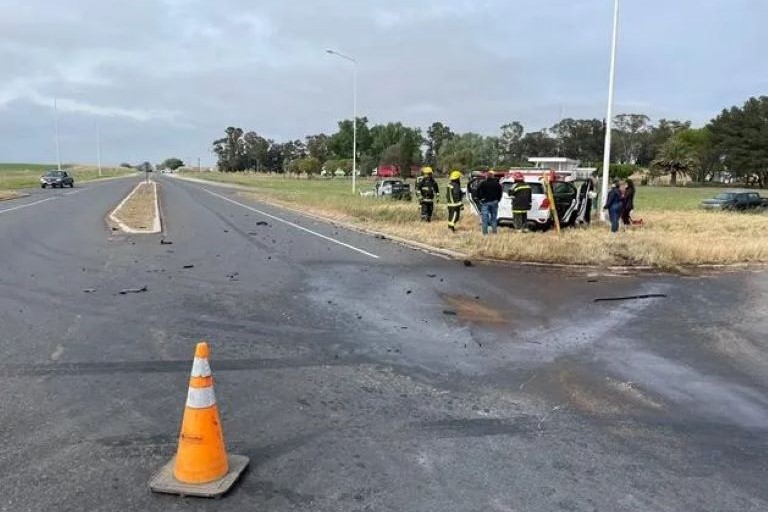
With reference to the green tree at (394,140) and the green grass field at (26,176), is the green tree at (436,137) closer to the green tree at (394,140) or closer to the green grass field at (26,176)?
the green tree at (394,140)

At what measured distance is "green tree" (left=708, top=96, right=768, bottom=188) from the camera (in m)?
89.9

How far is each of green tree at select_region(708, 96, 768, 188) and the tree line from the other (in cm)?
14

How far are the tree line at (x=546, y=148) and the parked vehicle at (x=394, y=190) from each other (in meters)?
56.4

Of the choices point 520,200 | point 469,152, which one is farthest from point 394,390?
point 469,152

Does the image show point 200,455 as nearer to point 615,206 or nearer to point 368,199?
point 615,206

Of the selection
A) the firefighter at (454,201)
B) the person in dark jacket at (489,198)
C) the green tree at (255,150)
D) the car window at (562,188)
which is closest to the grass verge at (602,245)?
the firefighter at (454,201)

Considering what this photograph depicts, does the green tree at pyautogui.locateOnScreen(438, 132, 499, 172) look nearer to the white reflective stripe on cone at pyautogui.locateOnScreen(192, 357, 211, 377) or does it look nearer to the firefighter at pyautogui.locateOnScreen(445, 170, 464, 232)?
the firefighter at pyautogui.locateOnScreen(445, 170, 464, 232)

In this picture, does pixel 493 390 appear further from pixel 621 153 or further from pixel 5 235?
pixel 621 153

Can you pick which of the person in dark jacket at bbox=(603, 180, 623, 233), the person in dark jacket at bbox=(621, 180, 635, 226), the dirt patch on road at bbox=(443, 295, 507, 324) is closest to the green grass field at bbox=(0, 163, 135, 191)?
the person in dark jacket at bbox=(621, 180, 635, 226)

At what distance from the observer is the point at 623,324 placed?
318 inches

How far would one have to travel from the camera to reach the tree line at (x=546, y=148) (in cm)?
9475

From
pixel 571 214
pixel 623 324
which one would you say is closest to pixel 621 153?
pixel 571 214

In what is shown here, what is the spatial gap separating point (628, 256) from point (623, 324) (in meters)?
5.83

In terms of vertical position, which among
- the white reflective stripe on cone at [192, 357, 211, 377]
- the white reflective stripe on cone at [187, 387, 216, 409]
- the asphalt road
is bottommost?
the asphalt road
